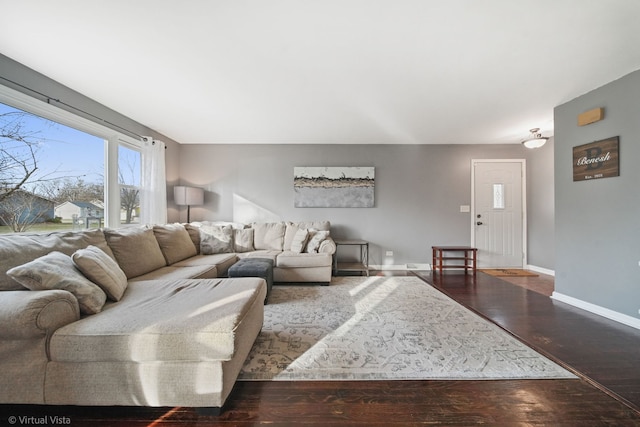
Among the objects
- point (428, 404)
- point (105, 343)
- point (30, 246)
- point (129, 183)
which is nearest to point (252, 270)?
point (105, 343)

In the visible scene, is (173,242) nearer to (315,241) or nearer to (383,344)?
(315,241)

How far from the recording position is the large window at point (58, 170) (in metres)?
2.12

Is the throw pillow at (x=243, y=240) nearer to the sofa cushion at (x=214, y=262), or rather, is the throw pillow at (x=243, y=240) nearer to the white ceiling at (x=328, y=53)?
the sofa cushion at (x=214, y=262)

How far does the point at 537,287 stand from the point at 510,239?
1360 mm

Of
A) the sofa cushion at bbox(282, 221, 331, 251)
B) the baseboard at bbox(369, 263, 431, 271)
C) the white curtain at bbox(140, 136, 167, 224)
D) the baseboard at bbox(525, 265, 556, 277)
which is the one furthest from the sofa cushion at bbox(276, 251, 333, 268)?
the baseboard at bbox(525, 265, 556, 277)

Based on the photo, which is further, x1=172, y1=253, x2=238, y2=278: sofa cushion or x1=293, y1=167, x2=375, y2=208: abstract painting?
x1=293, y1=167, x2=375, y2=208: abstract painting

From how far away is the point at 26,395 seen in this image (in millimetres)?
1208

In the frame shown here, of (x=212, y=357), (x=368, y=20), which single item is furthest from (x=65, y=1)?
(x=212, y=357)

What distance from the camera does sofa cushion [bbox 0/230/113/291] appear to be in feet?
5.12

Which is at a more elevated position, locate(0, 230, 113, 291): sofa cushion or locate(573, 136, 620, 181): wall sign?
locate(573, 136, 620, 181): wall sign

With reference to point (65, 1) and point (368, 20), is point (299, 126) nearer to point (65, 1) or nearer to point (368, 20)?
point (368, 20)

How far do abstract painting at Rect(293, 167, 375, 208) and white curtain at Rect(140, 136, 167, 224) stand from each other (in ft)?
7.30

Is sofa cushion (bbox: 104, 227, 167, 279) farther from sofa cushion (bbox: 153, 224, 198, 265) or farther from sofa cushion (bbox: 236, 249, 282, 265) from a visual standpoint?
sofa cushion (bbox: 236, 249, 282, 265)

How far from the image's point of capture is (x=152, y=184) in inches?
143
